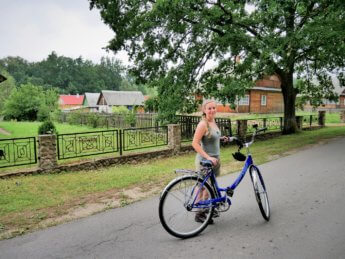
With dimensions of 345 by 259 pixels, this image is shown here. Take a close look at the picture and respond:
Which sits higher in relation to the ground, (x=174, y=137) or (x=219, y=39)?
(x=219, y=39)

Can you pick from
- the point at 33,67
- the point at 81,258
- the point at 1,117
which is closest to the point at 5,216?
the point at 81,258

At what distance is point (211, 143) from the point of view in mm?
4418

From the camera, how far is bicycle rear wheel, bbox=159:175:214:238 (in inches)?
160

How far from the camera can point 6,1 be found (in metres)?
16.6

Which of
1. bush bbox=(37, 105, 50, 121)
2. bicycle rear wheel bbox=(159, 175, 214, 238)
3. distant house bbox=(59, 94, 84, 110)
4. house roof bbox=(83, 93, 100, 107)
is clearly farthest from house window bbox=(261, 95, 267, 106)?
distant house bbox=(59, 94, 84, 110)

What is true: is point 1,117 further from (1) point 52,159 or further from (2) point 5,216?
(2) point 5,216

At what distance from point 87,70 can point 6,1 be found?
289 feet

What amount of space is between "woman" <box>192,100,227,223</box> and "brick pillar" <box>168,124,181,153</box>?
283 inches

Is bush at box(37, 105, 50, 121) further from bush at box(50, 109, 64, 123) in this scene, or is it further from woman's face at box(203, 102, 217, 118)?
woman's face at box(203, 102, 217, 118)

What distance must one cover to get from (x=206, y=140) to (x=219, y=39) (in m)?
10.2

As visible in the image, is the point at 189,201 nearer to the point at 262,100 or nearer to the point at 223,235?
the point at 223,235

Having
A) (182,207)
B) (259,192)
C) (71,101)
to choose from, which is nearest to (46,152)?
(182,207)

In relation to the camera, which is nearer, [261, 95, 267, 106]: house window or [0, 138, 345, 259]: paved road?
[0, 138, 345, 259]: paved road

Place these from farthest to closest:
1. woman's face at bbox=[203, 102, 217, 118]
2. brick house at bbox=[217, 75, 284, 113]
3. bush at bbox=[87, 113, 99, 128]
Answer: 1. brick house at bbox=[217, 75, 284, 113]
2. bush at bbox=[87, 113, 99, 128]
3. woman's face at bbox=[203, 102, 217, 118]
